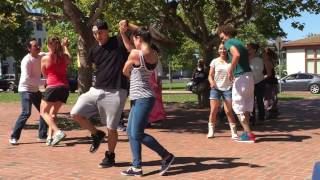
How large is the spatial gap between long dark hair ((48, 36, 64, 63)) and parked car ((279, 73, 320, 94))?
89.2 feet

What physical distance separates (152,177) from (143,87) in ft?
3.47

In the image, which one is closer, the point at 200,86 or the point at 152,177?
the point at 152,177

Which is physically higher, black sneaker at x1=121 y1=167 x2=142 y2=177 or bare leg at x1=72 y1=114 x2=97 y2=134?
bare leg at x1=72 y1=114 x2=97 y2=134

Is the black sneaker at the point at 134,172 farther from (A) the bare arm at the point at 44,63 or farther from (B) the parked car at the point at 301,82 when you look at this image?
(B) the parked car at the point at 301,82

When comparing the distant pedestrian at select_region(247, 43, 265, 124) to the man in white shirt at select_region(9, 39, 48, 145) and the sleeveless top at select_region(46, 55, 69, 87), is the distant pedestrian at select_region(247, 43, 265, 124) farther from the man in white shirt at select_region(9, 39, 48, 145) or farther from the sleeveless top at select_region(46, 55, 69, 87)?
the man in white shirt at select_region(9, 39, 48, 145)

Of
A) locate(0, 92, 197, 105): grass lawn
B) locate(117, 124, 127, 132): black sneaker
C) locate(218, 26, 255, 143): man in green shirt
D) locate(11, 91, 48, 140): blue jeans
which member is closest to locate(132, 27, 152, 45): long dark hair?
locate(218, 26, 255, 143): man in green shirt

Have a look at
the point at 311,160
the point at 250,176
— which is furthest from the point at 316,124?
the point at 250,176

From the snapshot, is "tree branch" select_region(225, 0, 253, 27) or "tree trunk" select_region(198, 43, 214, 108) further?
"tree trunk" select_region(198, 43, 214, 108)

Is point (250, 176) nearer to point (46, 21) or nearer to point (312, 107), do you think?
point (46, 21)

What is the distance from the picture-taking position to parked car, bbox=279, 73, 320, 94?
35.2m

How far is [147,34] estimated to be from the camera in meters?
6.84

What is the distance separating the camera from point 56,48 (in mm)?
9312

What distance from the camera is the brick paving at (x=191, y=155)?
7.05m

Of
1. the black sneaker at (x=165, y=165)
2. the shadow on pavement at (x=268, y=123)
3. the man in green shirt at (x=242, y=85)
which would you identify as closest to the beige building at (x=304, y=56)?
the shadow on pavement at (x=268, y=123)
